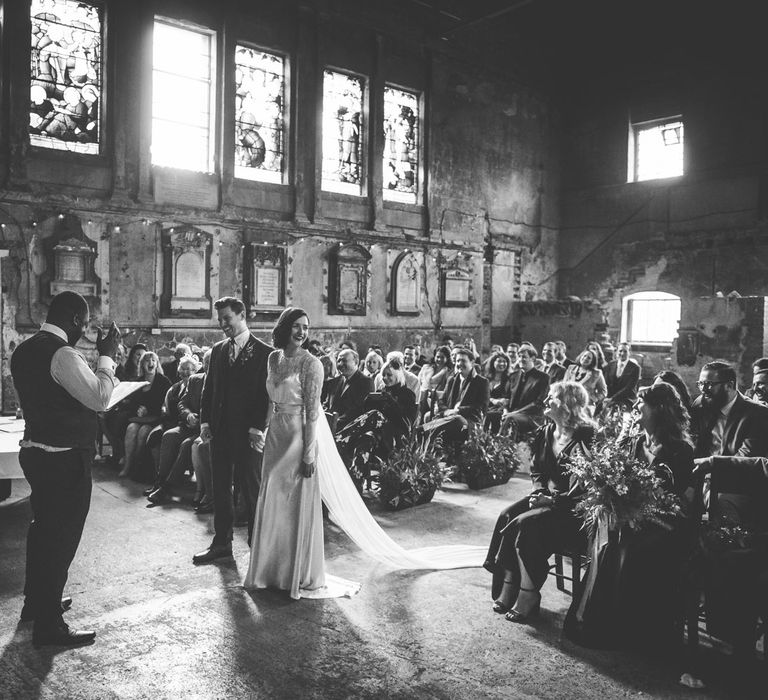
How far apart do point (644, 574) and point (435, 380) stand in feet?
21.8

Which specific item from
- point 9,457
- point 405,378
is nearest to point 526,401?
point 405,378

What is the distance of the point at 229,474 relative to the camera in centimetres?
527

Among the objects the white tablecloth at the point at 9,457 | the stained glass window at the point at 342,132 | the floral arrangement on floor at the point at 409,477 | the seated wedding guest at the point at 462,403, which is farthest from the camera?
the stained glass window at the point at 342,132

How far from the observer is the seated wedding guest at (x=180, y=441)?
7043 millimetres

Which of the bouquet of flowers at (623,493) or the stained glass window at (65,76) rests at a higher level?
the stained glass window at (65,76)

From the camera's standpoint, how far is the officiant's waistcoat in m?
3.62

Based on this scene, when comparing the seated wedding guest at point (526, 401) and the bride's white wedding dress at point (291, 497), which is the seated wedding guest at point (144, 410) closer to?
the bride's white wedding dress at point (291, 497)

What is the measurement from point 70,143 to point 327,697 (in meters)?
11.3

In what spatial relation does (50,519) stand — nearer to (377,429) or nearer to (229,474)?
(229,474)

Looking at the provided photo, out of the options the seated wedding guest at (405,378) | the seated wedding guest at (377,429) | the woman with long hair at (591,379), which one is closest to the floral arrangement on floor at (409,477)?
the seated wedding guest at (377,429)

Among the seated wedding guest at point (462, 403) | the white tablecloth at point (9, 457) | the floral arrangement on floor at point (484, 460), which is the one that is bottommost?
the floral arrangement on floor at point (484, 460)

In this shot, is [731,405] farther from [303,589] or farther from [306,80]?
[306,80]

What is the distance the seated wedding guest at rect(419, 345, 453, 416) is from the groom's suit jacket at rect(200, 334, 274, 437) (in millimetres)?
4601

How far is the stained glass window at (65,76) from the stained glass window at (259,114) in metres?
2.74
